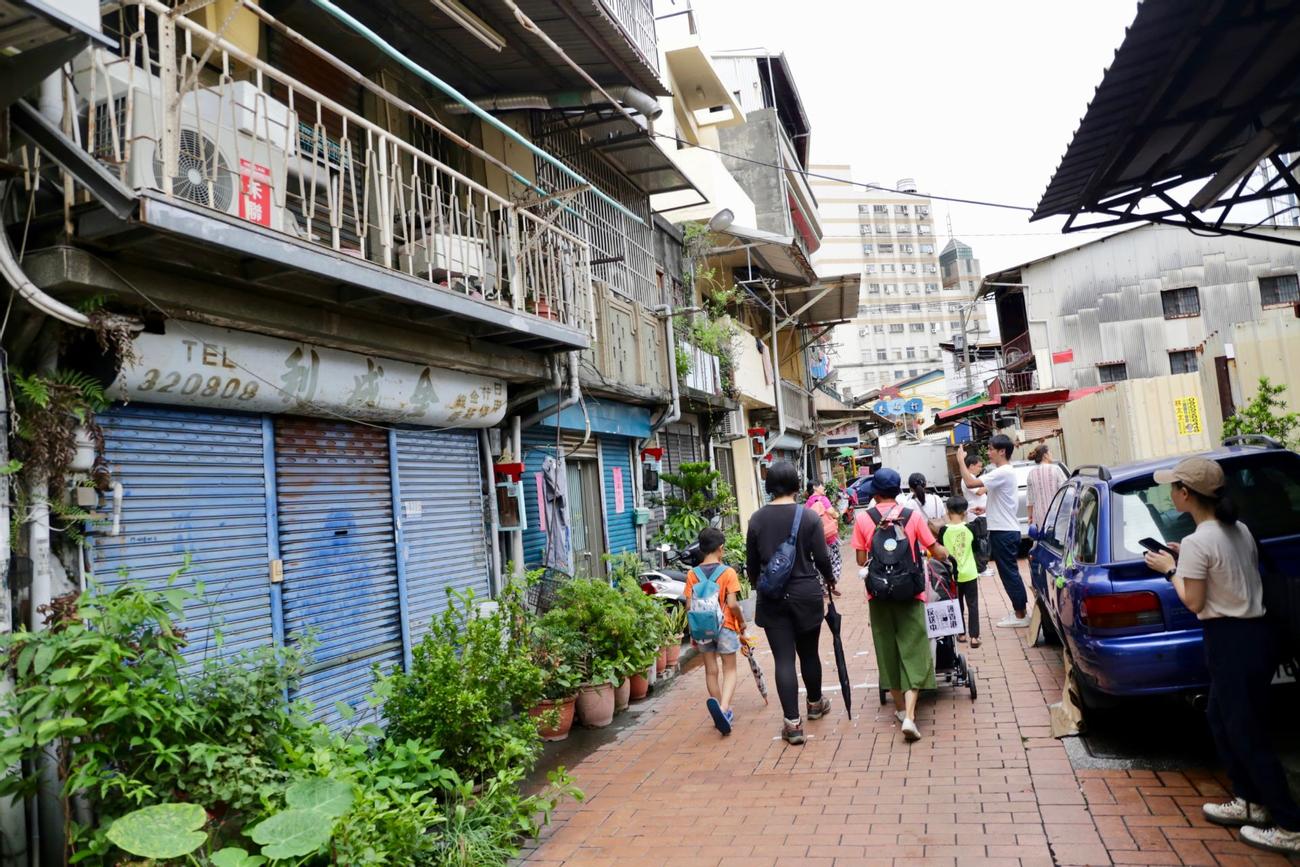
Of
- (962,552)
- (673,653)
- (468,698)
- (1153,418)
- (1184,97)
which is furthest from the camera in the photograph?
(1153,418)

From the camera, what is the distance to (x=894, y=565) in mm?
6113

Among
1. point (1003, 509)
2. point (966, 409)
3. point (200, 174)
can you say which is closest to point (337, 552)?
point (200, 174)

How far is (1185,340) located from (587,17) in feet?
97.7

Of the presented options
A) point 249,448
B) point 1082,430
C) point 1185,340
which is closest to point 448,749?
point 249,448

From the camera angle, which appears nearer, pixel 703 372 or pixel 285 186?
pixel 285 186

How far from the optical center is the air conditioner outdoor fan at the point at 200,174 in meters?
4.69

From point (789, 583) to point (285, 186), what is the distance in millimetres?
4364

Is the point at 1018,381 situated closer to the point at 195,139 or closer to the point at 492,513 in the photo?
the point at 492,513

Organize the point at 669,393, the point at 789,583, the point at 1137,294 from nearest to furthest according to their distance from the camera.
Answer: the point at 789,583
the point at 669,393
the point at 1137,294

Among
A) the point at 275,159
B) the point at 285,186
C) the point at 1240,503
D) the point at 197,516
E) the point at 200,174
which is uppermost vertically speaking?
the point at 275,159

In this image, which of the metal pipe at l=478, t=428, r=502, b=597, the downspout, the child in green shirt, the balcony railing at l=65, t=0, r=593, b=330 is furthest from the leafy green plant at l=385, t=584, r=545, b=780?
the downspout

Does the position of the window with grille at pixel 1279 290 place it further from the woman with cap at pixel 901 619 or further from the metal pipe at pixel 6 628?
the metal pipe at pixel 6 628

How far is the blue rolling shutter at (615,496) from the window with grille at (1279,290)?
93.5 ft

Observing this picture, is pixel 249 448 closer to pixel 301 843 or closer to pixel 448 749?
pixel 448 749
